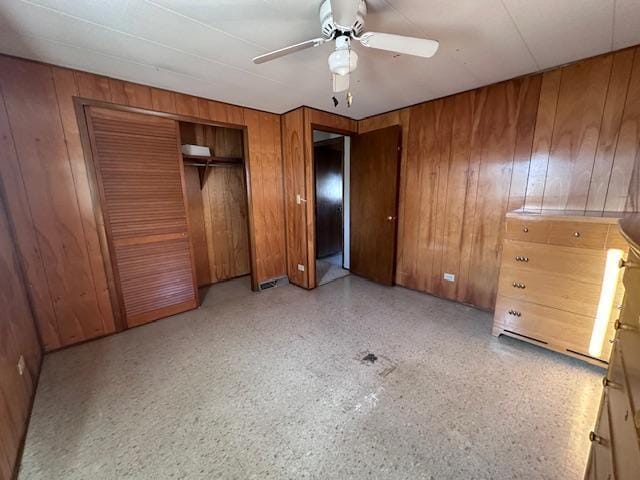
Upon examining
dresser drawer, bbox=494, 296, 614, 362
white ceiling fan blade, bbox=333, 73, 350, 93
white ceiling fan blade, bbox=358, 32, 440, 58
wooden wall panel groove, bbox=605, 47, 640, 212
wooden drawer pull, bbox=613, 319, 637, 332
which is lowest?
dresser drawer, bbox=494, 296, 614, 362

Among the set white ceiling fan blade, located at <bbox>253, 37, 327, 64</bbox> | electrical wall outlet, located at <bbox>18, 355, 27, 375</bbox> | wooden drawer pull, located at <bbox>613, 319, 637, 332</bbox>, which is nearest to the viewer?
wooden drawer pull, located at <bbox>613, 319, 637, 332</bbox>

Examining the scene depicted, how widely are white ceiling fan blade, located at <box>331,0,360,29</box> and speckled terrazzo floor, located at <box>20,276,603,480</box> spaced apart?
204 centimetres

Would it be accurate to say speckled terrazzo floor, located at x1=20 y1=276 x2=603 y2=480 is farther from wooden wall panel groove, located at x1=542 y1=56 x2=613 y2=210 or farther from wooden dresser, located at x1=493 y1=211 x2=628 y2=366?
wooden wall panel groove, located at x1=542 y1=56 x2=613 y2=210

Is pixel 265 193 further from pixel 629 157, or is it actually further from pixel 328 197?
pixel 629 157

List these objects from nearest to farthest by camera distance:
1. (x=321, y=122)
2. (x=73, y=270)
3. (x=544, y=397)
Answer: (x=544, y=397), (x=73, y=270), (x=321, y=122)

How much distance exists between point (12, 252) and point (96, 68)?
1.48 meters

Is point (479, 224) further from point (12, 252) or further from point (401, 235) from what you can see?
point (12, 252)

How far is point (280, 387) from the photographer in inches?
66.6

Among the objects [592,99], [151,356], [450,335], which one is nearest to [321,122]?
[592,99]

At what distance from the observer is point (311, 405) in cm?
155

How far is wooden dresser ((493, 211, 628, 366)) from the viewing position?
1.67 m

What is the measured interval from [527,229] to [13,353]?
11.3ft

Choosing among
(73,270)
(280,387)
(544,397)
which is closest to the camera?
(544,397)

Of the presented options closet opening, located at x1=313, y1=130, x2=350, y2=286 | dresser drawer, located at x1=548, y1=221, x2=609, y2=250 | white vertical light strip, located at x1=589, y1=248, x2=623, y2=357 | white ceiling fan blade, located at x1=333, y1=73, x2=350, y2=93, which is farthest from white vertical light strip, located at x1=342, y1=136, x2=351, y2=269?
white vertical light strip, located at x1=589, y1=248, x2=623, y2=357
